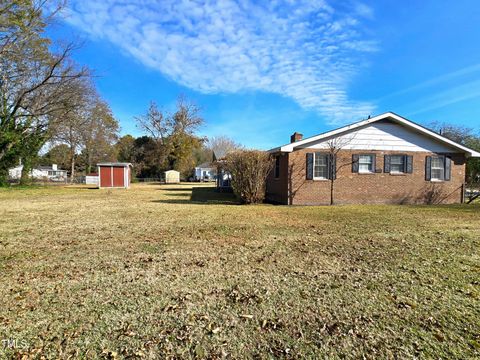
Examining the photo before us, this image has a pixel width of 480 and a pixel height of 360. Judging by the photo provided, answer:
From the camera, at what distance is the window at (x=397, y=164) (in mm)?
13211

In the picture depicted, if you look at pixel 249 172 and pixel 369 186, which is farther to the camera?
pixel 369 186

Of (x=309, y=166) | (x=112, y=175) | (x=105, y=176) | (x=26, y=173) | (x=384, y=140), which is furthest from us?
(x=112, y=175)

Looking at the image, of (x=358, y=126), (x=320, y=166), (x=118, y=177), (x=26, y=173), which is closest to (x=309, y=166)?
(x=320, y=166)

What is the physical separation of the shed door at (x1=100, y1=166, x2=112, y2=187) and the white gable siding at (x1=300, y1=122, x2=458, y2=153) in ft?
69.7

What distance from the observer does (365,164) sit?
1309cm

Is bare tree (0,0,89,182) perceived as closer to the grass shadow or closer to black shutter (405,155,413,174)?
the grass shadow

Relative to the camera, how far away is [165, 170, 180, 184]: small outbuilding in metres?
42.7

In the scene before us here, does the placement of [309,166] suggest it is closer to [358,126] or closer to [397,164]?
[358,126]

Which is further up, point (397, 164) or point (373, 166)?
point (397, 164)

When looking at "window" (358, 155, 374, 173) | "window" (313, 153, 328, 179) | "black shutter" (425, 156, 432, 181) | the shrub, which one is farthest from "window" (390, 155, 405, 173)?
the shrub

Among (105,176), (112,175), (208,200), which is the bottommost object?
(208,200)

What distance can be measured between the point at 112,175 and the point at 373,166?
23.2m

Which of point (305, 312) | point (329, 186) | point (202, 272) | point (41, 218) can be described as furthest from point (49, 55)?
point (305, 312)

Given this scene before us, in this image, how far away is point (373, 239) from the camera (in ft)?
19.8
